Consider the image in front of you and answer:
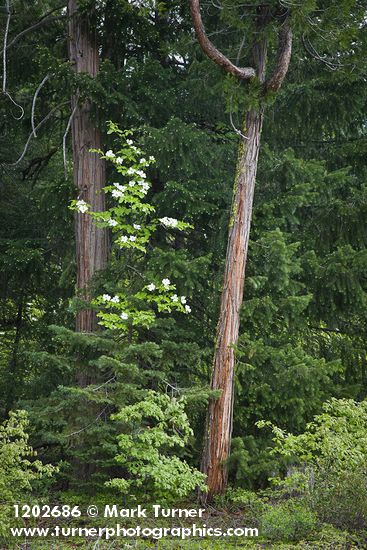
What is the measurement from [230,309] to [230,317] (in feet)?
0.31

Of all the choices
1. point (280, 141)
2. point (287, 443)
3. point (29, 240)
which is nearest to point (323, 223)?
point (280, 141)

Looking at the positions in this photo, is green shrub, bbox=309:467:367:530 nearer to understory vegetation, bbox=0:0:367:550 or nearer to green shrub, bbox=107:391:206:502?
understory vegetation, bbox=0:0:367:550

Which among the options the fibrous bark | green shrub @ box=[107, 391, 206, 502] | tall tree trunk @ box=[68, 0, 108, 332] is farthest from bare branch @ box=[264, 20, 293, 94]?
green shrub @ box=[107, 391, 206, 502]

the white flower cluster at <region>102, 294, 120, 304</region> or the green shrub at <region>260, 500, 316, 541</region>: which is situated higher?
the white flower cluster at <region>102, 294, 120, 304</region>

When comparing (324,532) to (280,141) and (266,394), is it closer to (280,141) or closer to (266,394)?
(266,394)

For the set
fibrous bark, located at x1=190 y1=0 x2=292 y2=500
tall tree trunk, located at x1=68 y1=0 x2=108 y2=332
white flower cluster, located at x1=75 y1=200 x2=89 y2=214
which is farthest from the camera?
tall tree trunk, located at x1=68 y1=0 x2=108 y2=332

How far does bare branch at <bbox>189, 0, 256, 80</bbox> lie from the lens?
7625 mm

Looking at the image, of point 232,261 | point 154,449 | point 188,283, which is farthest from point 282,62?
point 154,449

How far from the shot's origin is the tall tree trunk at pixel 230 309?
7.77 metres

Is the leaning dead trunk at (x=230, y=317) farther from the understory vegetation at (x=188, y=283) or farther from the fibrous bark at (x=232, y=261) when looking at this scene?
the understory vegetation at (x=188, y=283)

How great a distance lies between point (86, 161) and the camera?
896cm

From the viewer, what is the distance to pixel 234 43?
9.59 metres

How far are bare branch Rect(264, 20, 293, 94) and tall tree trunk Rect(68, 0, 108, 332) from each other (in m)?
2.39

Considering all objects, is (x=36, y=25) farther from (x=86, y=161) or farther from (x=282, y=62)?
(x=282, y=62)
